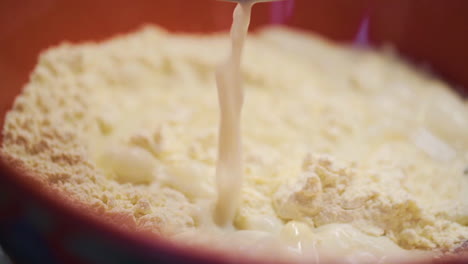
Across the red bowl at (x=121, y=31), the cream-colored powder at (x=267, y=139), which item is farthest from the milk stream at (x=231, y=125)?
the red bowl at (x=121, y=31)

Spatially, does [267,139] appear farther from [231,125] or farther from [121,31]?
[121,31]

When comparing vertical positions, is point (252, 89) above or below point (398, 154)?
above

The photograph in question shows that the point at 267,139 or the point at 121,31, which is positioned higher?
the point at 121,31

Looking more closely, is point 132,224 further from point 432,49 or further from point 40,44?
point 432,49

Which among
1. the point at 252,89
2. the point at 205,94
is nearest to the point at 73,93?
the point at 205,94

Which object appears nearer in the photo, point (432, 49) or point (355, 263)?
point (355, 263)

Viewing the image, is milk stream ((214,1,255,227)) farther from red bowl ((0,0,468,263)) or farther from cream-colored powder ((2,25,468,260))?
red bowl ((0,0,468,263))

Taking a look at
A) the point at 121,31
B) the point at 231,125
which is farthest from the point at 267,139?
the point at 121,31
